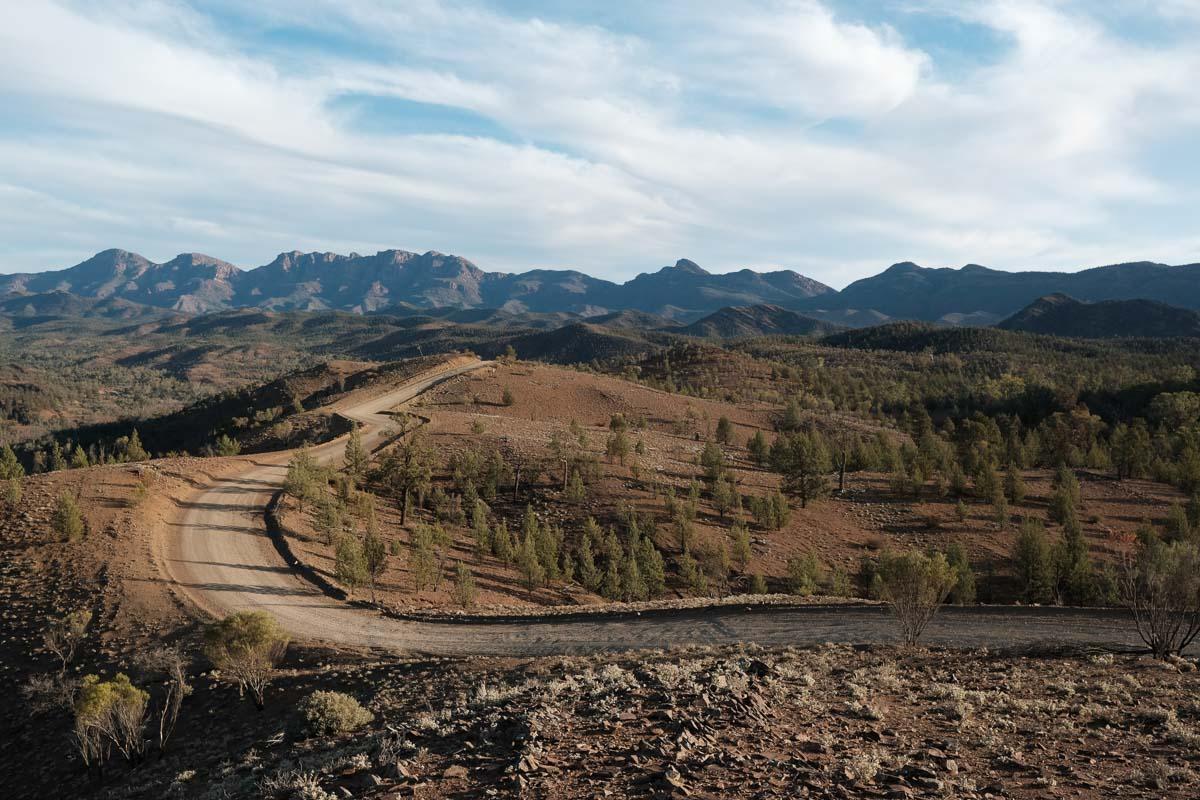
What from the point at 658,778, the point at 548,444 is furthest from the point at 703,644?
the point at 548,444

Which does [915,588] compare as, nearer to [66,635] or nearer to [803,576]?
[803,576]

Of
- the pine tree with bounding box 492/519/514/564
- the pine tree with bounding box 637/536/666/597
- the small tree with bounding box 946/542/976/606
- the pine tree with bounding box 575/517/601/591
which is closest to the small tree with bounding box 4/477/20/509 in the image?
the pine tree with bounding box 492/519/514/564

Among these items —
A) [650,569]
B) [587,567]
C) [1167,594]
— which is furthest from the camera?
[650,569]

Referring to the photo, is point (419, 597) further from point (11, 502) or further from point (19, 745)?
point (11, 502)

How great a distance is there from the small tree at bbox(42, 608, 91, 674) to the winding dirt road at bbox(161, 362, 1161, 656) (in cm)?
299

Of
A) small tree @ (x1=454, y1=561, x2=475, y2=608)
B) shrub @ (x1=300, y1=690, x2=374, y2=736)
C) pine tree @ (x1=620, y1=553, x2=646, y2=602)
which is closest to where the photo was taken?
shrub @ (x1=300, y1=690, x2=374, y2=736)

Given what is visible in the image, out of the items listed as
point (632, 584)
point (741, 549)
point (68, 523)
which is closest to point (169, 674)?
point (68, 523)

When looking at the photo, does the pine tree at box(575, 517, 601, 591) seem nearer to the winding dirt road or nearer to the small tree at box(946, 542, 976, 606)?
the winding dirt road

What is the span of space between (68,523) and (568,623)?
67.0 feet

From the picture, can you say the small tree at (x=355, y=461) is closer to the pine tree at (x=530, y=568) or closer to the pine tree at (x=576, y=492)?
the pine tree at (x=530, y=568)

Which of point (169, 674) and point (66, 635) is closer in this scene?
point (169, 674)

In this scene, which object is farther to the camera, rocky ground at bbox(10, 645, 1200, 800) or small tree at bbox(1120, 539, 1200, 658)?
small tree at bbox(1120, 539, 1200, 658)

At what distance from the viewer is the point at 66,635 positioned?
18.6 metres

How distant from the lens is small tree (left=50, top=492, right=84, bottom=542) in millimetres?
25172
